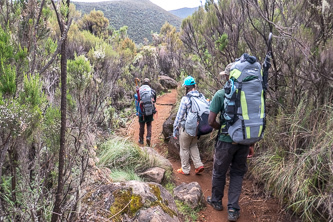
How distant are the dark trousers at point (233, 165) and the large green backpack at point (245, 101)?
33cm

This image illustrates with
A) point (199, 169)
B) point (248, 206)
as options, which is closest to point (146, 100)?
point (199, 169)

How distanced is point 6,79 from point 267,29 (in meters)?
4.40

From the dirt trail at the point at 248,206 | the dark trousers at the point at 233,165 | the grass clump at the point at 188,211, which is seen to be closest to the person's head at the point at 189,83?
the dark trousers at the point at 233,165

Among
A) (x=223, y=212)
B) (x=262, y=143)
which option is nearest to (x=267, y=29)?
(x=262, y=143)

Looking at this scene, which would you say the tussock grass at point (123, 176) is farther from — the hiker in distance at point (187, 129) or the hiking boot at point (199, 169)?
the hiking boot at point (199, 169)

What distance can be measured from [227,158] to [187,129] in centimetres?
121

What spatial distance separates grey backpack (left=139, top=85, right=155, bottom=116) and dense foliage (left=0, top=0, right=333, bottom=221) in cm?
114

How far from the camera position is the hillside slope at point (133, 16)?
151 ft

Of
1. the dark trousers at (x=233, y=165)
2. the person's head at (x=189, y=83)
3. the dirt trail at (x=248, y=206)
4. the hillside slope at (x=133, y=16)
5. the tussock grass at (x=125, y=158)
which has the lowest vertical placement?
the dirt trail at (x=248, y=206)

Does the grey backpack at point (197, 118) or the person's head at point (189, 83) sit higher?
the person's head at point (189, 83)

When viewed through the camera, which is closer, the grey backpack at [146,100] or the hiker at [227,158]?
the hiker at [227,158]

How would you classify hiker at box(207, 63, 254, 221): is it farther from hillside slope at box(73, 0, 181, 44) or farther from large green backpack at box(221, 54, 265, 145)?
hillside slope at box(73, 0, 181, 44)

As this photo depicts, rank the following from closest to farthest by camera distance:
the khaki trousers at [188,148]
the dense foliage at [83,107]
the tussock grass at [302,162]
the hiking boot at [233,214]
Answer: the dense foliage at [83,107]
the tussock grass at [302,162]
the hiking boot at [233,214]
the khaki trousers at [188,148]

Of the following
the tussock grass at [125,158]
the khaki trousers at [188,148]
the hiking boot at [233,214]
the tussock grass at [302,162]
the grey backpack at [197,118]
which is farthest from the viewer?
Answer: the khaki trousers at [188,148]
